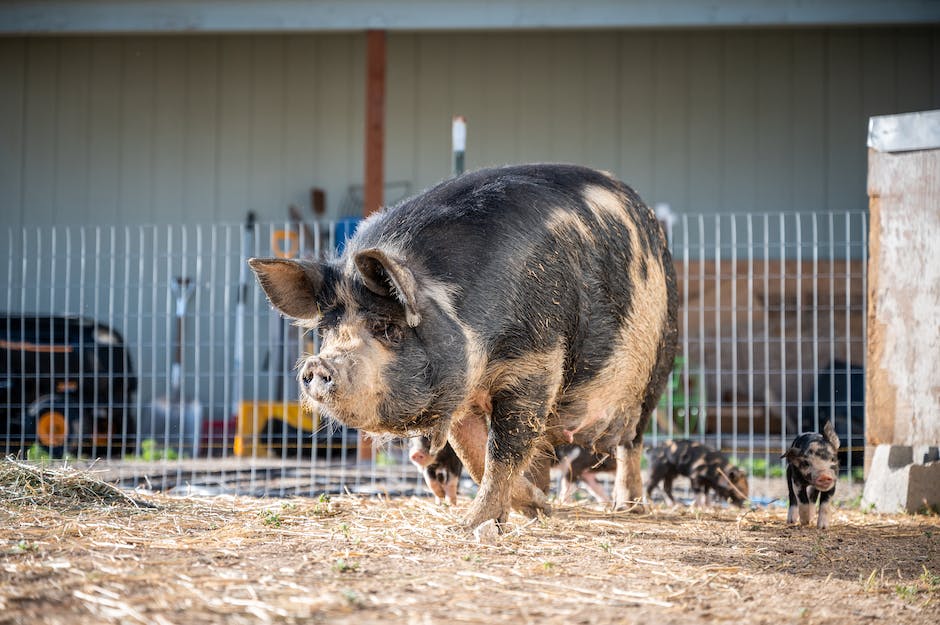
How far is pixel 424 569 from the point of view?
11.3 feet

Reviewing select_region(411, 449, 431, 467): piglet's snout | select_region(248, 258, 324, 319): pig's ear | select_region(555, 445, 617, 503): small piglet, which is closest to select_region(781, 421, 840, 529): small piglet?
select_region(555, 445, 617, 503): small piglet

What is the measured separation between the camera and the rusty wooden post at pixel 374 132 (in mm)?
9531

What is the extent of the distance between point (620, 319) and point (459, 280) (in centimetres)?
101

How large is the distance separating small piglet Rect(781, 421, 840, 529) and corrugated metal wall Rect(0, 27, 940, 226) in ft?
26.6

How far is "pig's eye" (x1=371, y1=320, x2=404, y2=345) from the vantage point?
12.7ft

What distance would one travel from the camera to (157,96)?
13.5 meters

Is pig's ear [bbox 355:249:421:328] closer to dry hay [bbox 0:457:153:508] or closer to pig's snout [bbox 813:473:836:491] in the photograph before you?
dry hay [bbox 0:457:153:508]

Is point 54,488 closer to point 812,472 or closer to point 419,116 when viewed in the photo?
point 812,472

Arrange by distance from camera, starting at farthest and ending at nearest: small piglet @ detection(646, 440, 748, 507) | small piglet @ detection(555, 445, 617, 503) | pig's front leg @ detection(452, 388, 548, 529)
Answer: small piglet @ detection(646, 440, 748, 507) → small piglet @ detection(555, 445, 617, 503) → pig's front leg @ detection(452, 388, 548, 529)

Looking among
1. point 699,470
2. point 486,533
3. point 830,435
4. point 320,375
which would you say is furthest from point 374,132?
point 320,375

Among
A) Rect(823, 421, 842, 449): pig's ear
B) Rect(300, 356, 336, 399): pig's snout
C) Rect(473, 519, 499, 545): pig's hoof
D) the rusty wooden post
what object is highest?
the rusty wooden post

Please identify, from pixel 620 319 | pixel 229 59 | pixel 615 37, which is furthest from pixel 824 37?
pixel 620 319

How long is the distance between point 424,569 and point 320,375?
2.28 feet

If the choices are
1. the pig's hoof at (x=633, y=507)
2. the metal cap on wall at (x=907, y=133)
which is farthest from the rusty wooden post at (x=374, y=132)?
the pig's hoof at (x=633, y=507)
